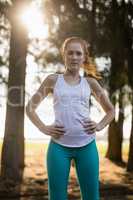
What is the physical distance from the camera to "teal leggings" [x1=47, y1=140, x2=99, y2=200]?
3803 millimetres

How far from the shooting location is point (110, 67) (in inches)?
758

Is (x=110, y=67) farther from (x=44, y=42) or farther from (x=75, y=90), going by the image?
(x=75, y=90)

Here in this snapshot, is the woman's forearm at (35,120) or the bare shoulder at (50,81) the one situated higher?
the bare shoulder at (50,81)

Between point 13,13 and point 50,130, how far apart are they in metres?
9.05

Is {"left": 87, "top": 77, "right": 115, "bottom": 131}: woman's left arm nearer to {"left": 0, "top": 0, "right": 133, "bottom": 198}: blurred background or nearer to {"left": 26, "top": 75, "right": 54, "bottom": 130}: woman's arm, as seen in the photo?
{"left": 26, "top": 75, "right": 54, "bottom": 130}: woman's arm

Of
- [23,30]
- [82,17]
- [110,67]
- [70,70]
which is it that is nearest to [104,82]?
[110,67]

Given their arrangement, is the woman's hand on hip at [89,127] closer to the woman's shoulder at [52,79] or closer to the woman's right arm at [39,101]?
the woman's right arm at [39,101]

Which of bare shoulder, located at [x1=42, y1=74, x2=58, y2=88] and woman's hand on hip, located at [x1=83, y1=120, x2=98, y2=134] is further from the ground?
bare shoulder, located at [x1=42, y1=74, x2=58, y2=88]

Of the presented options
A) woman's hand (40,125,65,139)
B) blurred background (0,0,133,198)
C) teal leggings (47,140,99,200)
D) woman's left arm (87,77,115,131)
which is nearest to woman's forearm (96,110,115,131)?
woman's left arm (87,77,115,131)

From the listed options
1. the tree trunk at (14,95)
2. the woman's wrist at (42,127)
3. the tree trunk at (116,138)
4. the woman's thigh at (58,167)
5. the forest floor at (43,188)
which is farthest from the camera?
the tree trunk at (116,138)

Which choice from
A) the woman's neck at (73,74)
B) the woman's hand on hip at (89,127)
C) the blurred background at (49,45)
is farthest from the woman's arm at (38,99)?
the blurred background at (49,45)

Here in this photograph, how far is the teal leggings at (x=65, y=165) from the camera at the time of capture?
12.5ft

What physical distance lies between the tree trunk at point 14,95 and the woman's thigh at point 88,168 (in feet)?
27.2

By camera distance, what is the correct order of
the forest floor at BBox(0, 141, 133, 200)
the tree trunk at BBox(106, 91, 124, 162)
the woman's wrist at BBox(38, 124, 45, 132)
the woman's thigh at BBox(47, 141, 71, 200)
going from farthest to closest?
the tree trunk at BBox(106, 91, 124, 162) < the forest floor at BBox(0, 141, 133, 200) < the woman's wrist at BBox(38, 124, 45, 132) < the woman's thigh at BBox(47, 141, 71, 200)
